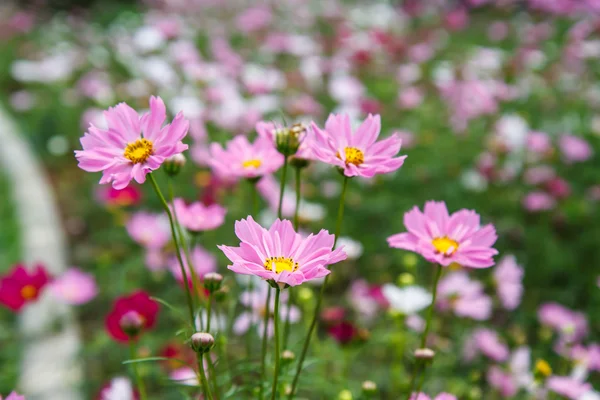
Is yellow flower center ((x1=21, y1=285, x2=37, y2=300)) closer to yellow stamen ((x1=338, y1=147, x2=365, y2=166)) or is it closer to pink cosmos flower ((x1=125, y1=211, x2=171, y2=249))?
pink cosmos flower ((x1=125, y1=211, x2=171, y2=249))

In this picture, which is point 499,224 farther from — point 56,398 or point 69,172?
point 69,172

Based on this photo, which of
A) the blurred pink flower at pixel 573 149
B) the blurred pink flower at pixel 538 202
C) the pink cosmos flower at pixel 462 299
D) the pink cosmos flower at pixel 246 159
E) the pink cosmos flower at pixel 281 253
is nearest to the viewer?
the pink cosmos flower at pixel 281 253

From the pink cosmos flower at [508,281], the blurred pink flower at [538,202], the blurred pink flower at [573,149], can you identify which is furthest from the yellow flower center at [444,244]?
the blurred pink flower at [573,149]

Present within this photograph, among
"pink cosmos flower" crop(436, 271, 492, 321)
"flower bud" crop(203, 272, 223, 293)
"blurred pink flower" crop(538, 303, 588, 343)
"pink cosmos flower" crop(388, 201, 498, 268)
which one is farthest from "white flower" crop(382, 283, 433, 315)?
"blurred pink flower" crop(538, 303, 588, 343)

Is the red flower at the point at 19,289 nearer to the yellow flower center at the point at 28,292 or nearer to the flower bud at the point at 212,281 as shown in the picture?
the yellow flower center at the point at 28,292

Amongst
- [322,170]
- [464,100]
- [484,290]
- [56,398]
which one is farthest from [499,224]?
[56,398]
